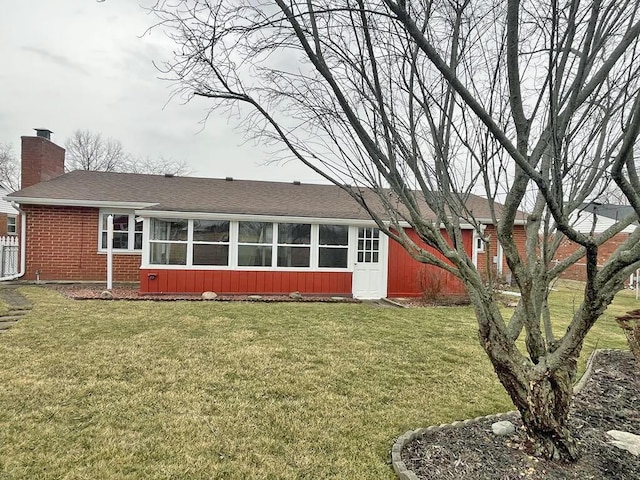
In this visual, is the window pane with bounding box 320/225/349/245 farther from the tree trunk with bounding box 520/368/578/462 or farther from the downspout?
the tree trunk with bounding box 520/368/578/462

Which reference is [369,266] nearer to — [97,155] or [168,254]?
[168,254]

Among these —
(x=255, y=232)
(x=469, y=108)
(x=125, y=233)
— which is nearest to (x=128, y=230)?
(x=125, y=233)

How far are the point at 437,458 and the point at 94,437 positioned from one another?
279 centimetres

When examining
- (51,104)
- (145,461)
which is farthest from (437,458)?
(51,104)

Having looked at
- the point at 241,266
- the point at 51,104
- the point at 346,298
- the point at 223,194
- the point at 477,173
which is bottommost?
the point at 346,298

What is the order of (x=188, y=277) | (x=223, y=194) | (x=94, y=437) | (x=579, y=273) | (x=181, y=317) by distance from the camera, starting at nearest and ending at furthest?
(x=94, y=437)
(x=181, y=317)
(x=188, y=277)
(x=223, y=194)
(x=579, y=273)

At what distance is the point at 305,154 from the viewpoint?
134 inches

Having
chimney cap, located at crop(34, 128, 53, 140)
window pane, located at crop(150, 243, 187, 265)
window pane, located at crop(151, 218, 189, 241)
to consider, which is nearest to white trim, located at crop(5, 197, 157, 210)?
window pane, located at crop(151, 218, 189, 241)

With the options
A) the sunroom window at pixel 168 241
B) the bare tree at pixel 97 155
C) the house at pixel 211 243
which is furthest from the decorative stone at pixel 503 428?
the bare tree at pixel 97 155

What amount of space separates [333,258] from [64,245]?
9.01 metres

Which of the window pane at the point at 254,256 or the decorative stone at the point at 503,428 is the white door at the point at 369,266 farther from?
the decorative stone at the point at 503,428

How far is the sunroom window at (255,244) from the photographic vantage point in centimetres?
1191

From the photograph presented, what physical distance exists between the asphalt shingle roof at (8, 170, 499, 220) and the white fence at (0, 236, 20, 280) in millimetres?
1936

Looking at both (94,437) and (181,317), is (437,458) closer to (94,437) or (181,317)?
(94,437)
